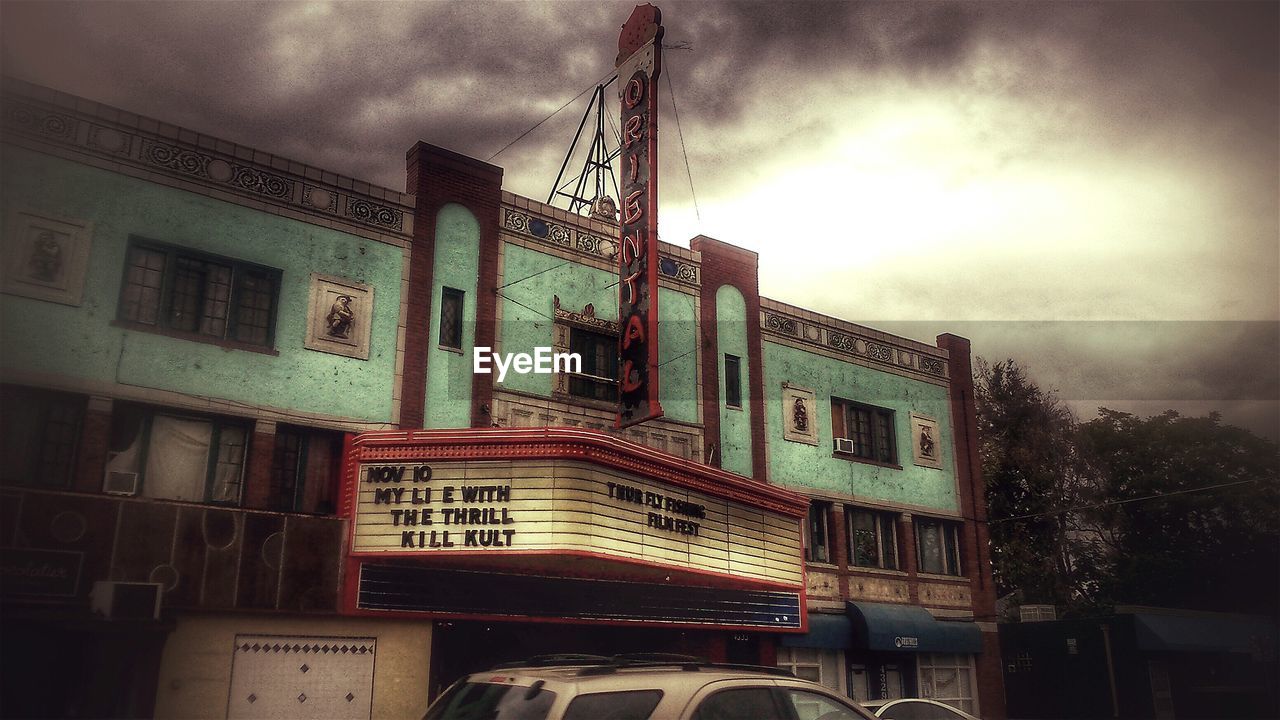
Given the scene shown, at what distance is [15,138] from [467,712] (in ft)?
41.6

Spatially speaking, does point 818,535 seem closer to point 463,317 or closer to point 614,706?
point 463,317

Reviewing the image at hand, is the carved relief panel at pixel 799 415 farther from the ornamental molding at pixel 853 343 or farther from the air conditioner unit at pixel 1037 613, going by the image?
the air conditioner unit at pixel 1037 613

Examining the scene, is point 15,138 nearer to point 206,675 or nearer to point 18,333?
point 18,333

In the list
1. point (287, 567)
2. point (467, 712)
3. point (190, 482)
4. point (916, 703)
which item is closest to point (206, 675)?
point (287, 567)

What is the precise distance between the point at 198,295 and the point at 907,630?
1784 centimetres

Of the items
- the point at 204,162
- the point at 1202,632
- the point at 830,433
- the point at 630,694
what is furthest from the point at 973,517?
the point at 630,694

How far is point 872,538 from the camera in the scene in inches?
963

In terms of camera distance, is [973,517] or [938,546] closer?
[938,546]

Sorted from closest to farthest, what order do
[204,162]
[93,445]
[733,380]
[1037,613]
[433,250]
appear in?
[93,445] < [204,162] < [433,250] < [733,380] < [1037,613]

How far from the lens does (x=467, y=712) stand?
6223mm

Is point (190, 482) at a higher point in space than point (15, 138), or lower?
lower

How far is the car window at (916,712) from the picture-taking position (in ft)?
53.6

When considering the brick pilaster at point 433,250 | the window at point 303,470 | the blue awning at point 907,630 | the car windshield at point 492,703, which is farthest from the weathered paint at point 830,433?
the car windshield at point 492,703

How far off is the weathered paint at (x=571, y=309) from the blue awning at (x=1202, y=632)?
20697 mm
